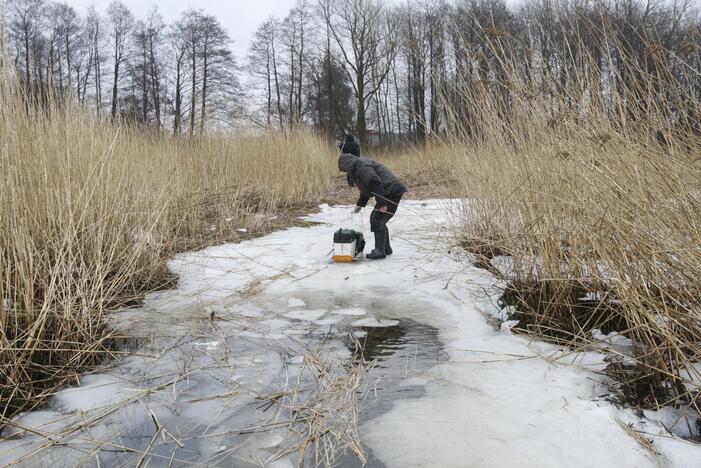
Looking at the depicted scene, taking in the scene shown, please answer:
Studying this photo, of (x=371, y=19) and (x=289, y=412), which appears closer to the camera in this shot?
(x=289, y=412)

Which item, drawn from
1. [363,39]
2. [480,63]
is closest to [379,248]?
[480,63]

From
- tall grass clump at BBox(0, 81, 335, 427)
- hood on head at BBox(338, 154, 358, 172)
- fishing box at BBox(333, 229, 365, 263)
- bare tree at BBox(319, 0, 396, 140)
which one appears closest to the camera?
tall grass clump at BBox(0, 81, 335, 427)

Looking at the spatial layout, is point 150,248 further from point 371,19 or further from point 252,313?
point 371,19

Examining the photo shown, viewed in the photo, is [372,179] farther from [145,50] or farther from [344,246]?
[145,50]

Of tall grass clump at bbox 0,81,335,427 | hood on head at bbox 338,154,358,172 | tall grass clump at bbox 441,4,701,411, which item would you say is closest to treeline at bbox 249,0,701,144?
tall grass clump at bbox 441,4,701,411

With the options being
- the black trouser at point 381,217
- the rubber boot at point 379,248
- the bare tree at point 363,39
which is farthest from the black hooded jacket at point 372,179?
the bare tree at point 363,39

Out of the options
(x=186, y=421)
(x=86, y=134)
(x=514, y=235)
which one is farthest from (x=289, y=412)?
(x=86, y=134)

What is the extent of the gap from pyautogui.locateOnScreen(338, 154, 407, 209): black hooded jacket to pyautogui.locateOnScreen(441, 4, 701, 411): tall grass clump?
119cm

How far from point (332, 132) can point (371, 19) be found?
596cm

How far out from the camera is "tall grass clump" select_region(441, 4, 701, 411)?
5.53ft

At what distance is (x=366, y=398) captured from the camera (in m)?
1.78

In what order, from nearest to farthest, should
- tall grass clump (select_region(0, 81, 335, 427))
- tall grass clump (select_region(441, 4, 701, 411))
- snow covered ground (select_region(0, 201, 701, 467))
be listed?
snow covered ground (select_region(0, 201, 701, 467))
tall grass clump (select_region(441, 4, 701, 411))
tall grass clump (select_region(0, 81, 335, 427))

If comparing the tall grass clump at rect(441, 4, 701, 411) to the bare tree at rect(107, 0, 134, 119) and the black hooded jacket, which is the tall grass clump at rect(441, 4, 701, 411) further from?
the bare tree at rect(107, 0, 134, 119)

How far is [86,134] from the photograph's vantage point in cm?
329
